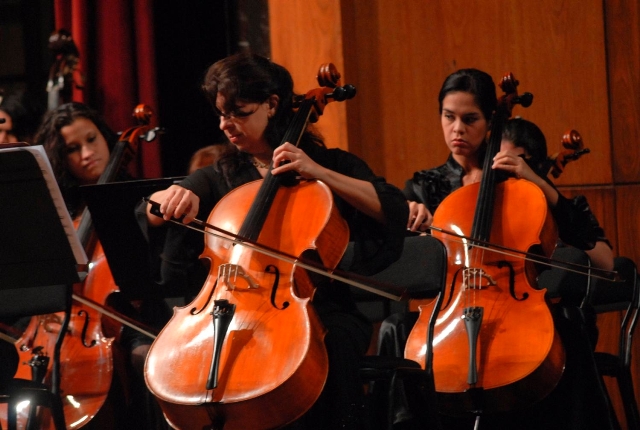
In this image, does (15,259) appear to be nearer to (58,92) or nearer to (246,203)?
(246,203)

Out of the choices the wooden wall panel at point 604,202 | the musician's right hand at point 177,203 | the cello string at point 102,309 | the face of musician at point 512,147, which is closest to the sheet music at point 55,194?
the musician's right hand at point 177,203

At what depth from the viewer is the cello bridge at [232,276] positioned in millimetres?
1693

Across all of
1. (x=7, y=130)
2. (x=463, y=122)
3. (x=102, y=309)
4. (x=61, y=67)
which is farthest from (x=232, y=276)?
(x=61, y=67)

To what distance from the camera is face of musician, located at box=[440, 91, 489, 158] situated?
2.43 meters

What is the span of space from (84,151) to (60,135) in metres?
0.09

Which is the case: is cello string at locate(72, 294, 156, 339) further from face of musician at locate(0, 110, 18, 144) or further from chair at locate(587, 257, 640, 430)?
chair at locate(587, 257, 640, 430)

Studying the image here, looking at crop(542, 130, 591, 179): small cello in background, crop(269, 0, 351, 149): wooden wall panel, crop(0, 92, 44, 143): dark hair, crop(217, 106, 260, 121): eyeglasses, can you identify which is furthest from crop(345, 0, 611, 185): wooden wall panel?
crop(217, 106, 260, 121): eyeglasses

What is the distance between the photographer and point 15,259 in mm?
1667

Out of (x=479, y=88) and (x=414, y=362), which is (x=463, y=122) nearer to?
(x=479, y=88)

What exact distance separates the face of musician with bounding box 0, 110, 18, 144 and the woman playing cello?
3.16 feet

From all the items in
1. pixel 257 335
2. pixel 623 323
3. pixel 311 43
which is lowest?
pixel 623 323

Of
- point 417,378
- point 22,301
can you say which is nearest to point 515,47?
point 417,378

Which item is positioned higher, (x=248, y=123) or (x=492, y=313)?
(x=248, y=123)

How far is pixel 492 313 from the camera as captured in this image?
78.4 inches
